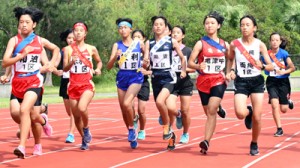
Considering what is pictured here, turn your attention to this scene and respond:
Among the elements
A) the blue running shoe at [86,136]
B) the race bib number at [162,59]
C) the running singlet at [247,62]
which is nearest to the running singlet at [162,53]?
the race bib number at [162,59]

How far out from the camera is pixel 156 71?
428 inches

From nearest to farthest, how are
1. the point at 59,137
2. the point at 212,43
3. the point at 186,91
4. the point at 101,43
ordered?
the point at 212,43 → the point at 186,91 → the point at 59,137 → the point at 101,43

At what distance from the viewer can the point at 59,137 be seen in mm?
13438

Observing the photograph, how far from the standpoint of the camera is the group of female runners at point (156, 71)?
9.34 metres

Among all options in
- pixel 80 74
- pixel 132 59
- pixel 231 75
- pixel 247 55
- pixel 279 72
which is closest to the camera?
pixel 231 75

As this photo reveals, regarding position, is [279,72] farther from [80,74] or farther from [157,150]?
[80,74]

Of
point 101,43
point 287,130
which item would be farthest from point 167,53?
point 101,43

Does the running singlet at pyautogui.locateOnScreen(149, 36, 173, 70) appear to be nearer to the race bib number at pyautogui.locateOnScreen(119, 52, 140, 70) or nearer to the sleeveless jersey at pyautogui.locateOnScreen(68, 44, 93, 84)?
the race bib number at pyautogui.locateOnScreen(119, 52, 140, 70)

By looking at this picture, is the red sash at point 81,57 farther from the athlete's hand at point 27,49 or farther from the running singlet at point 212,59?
the running singlet at point 212,59

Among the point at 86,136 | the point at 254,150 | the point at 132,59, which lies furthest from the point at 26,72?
the point at 254,150

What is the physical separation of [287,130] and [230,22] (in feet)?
156

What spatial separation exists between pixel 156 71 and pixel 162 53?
0.31 meters

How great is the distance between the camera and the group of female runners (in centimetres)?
934

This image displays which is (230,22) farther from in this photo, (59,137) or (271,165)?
(271,165)
